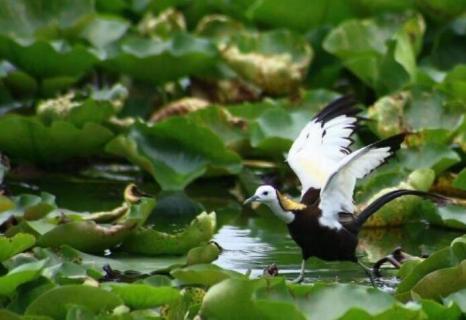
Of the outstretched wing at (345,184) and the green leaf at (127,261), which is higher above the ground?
the outstretched wing at (345,184)

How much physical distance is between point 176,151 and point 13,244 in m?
1.90

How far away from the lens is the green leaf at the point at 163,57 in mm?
6707

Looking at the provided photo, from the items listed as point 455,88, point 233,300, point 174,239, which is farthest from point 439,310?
point 455,88

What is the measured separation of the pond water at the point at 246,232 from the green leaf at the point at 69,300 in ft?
3.40

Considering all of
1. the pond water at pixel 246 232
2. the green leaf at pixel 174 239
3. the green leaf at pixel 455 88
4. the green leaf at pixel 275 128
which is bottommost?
the pond water at pixel 246 232

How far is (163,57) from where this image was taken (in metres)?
6.70

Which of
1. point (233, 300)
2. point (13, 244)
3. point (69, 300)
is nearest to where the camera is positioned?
point (233, 300)

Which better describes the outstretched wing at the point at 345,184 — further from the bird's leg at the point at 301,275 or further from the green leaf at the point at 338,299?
the green leaf at the point at 338,299

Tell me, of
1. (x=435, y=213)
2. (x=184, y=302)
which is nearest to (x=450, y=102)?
(x=435, y=213)

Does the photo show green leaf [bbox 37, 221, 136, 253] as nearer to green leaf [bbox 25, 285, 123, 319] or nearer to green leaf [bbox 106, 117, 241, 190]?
green leaf [bbox 25, 285, 123, 319]

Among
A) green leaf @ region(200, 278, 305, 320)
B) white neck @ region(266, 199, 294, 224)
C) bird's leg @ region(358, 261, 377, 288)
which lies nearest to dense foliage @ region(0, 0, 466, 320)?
green leaf @ region(200, 278, 305, 320)

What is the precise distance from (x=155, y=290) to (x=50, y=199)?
1.33 meters

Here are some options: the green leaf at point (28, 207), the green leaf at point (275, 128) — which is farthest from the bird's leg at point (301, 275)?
the green leaf at point (275, 128)

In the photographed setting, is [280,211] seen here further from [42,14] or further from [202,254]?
[42,14]
